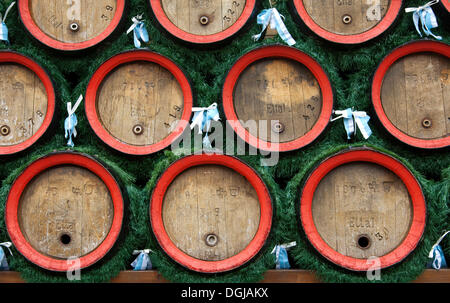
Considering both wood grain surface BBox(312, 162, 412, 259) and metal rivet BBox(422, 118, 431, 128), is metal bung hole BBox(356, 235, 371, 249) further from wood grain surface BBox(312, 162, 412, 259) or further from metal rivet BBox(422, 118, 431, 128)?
metal rivet BBox(422, 118, 431, 128)

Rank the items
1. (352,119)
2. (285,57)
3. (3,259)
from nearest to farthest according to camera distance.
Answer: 1. (3,259)
2. (352,119)
3. (285,57)

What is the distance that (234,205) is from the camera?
3.52 meters

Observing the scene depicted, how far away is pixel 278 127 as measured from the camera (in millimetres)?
3664

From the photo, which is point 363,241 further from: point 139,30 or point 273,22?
point 139,30

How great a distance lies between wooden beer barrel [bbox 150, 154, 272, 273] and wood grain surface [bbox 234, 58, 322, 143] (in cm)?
36

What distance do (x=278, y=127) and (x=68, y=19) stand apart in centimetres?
167

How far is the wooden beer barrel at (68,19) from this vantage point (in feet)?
12.6

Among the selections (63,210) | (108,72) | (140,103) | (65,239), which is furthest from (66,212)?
(108,72)

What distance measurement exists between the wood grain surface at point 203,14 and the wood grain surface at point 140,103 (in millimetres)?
365

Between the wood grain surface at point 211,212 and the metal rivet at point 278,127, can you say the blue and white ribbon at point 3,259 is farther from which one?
the metal rivet at point 278,127

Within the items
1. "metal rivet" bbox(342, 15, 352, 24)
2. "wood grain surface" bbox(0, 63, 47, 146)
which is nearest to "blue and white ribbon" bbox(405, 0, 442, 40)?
"metal rivet" bbox(342, 15, 352, 24)

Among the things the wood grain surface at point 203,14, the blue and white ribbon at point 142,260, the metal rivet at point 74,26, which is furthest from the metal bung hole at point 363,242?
the metal rivet at point 74,26

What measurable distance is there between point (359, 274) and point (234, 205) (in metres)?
0.87

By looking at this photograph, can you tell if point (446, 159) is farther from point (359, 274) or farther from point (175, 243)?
point (175, 243)
